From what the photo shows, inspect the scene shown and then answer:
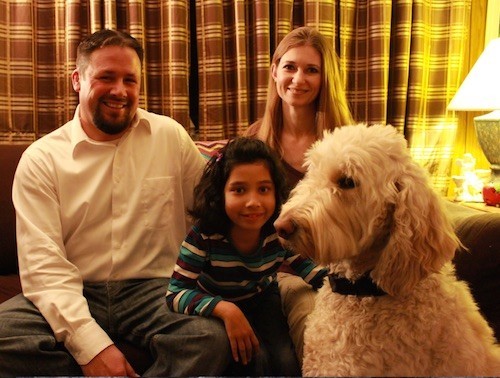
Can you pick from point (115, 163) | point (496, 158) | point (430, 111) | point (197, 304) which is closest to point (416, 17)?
point (430, 111)

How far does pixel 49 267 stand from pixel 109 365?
41cm

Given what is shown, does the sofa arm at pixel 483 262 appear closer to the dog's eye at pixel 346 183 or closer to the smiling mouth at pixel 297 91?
the dog's eye at pixel 346 183

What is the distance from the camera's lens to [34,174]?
1.91m

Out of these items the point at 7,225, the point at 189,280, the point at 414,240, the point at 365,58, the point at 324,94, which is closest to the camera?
the point at 414,240

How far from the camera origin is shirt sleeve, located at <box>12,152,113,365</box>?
5.37 feet

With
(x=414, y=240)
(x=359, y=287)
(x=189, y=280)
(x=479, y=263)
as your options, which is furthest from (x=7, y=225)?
(x=479, y=263)

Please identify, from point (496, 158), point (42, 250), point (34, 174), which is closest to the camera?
point (42, 250)

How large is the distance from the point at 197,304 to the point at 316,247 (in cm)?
57

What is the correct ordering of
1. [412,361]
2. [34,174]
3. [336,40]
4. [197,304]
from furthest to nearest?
[336,40]
[34,174]
[197,304]
[412,361]

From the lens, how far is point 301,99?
2352mm

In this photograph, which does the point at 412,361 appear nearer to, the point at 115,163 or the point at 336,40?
the point at 115,163

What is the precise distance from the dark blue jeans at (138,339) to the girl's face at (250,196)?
0.34 metres

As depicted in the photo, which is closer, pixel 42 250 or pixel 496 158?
pixel 42 250

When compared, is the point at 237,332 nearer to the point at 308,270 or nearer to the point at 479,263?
the point at 308,270
